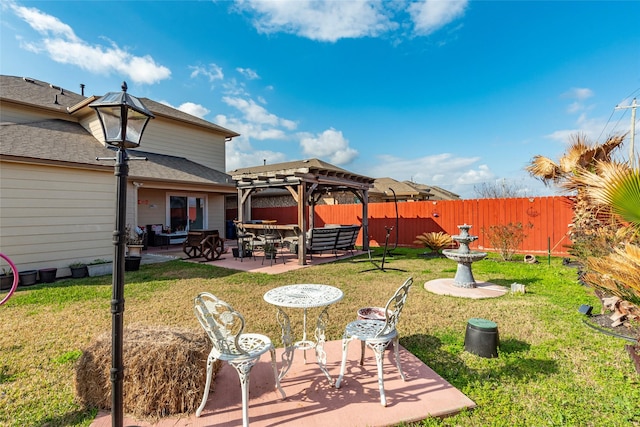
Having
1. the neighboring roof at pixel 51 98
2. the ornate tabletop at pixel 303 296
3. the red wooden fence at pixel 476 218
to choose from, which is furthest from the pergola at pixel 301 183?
the neighboring roof at pixel 51 98

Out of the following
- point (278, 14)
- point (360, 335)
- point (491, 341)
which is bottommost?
point (491, 341)

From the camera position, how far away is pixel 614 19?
890cm

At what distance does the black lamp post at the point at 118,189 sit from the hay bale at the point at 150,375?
1.04ft

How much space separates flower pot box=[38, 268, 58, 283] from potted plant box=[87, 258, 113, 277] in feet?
2.36

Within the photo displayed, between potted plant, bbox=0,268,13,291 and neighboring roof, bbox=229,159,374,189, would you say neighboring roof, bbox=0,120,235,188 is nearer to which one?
potted plant, bbox=0,268,13,291

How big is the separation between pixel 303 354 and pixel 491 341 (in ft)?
6.81

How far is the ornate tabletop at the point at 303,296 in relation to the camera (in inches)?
103

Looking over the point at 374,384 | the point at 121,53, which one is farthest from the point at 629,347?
the point at 121,53

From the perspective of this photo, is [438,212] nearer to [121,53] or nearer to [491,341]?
[491,341]

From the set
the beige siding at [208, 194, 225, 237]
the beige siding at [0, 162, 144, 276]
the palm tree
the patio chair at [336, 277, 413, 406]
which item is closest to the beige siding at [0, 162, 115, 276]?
the beige siding at [0, 162, 144, 276]

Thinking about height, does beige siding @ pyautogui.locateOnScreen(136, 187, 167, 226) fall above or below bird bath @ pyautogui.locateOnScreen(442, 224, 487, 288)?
above

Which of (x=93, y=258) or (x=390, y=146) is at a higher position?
(x=390, y=146)

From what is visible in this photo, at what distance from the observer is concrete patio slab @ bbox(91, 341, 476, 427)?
2.23 meters

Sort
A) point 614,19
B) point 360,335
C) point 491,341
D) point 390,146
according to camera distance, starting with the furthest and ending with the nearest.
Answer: point 390,146 → point 614,19 → point 491,341 → point 360,335
